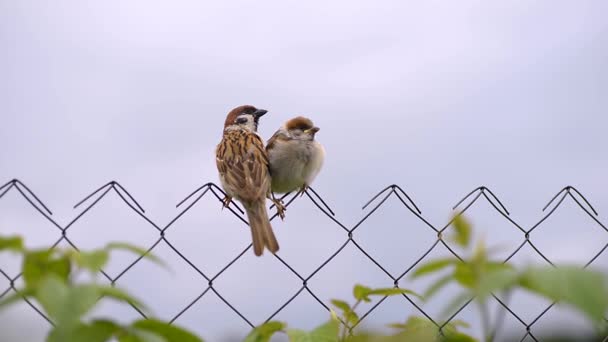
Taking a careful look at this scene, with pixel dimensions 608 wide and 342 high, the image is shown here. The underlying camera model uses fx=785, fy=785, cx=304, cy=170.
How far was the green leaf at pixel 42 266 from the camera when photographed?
77cm

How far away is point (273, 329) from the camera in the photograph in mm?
1149

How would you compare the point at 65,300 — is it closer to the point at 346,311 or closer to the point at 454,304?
the point at 454,304

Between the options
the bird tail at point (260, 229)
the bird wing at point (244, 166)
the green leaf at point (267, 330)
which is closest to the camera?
the green leaf at point (267, 330)

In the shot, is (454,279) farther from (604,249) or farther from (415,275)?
(604,249)

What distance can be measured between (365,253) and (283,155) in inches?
50.9

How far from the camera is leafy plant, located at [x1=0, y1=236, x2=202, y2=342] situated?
64cm

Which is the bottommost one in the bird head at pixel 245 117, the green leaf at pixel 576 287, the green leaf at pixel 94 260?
the green leaf at pixel 576 287

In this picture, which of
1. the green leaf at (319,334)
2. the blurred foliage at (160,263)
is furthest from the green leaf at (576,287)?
the green leaf at (319,334)

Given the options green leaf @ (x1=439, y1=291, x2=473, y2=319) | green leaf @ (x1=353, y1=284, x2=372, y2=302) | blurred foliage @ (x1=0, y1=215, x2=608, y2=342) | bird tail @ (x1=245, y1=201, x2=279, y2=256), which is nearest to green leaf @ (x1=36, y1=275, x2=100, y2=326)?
blurred foliage @ (x1=0, y1=215, x2=608, y2=342)

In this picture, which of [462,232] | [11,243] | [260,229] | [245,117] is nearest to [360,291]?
[462,232]

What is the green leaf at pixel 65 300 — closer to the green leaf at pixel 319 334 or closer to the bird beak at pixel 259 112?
the green leaf at pixel 319 334

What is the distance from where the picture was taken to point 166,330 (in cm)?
73

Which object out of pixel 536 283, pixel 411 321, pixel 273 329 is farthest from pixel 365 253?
pixel 536 283

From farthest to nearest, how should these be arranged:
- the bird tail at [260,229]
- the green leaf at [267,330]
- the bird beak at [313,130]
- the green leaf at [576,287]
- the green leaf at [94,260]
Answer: the bird beak at [313,130]
the bird tail at [260,229]
the green leaf at [267,330]
the green leaf at [94,260]
the green leaf at [576,287]
